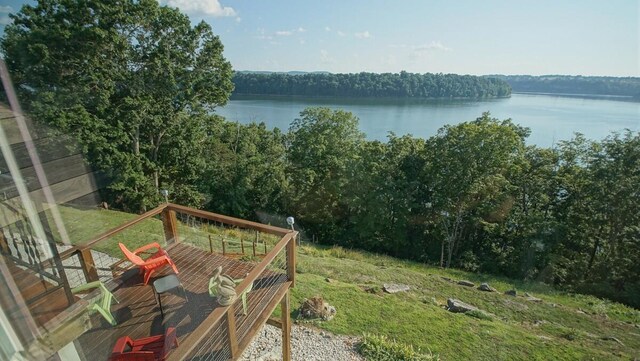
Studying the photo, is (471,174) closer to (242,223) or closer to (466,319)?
(466,319)

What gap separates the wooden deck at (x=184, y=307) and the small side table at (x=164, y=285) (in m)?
0.08

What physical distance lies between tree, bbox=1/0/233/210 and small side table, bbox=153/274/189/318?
4.41 metres

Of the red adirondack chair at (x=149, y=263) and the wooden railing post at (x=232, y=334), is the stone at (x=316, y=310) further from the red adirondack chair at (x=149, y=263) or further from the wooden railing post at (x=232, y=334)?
the wooden railing post at (x=232, y=334)

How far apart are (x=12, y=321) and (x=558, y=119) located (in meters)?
44.0

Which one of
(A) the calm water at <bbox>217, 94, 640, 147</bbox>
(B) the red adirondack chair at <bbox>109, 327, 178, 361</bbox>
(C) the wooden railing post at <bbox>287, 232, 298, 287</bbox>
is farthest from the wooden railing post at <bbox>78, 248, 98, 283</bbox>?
(A) the calm water at <bbox>217, 94, 640, 147</bbox>

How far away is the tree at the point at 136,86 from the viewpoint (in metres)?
8.18

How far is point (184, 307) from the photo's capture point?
3176mm

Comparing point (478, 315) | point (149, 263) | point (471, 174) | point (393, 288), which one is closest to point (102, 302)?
point (149, 263)

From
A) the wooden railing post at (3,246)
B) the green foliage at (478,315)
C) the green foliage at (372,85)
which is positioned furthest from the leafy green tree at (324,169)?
the green foliage at (372,85)

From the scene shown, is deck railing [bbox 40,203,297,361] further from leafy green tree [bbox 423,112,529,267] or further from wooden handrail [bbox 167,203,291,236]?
leafy green tree [bbox 423,112,529,267]

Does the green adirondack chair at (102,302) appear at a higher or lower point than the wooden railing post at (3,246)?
lower

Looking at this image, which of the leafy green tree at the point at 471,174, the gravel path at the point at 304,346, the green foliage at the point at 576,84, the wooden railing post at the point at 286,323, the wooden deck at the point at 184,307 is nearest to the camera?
the wooden deck at the point at 184,307

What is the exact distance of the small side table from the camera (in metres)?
3.07

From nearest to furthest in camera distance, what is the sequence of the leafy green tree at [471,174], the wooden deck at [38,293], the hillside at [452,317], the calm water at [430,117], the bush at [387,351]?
the wooden deck at [38,293], the bush at [387,351], the hillside at [452,317], the leafy green tree at [471,174], the calm water at [430,117]
